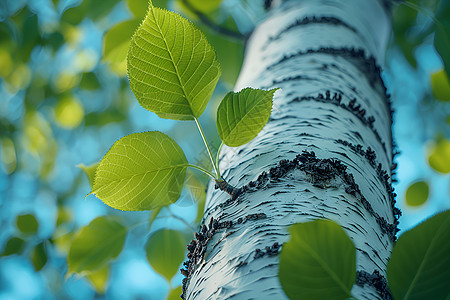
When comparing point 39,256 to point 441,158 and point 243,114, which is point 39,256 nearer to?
point 243,114

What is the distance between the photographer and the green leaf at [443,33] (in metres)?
0.64

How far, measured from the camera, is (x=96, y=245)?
2.24ft

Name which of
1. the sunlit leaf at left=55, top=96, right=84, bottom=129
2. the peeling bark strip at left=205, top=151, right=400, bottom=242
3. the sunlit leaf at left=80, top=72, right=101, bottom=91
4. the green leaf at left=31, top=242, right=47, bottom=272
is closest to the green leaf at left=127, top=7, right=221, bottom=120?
the peeling bark strip at left=205, top=151, right=400, bottom=242

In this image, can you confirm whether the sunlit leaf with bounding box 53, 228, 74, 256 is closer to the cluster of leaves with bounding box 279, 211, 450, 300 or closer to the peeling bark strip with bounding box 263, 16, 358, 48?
the peeling bark strip with bounding box 263, 16, 358, 48

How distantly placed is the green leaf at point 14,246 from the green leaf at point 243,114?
105cm

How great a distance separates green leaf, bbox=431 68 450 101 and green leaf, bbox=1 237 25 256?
56.5 inches

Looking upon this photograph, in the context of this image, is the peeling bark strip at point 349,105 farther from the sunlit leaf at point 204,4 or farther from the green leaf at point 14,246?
the green leaf at point 14,246

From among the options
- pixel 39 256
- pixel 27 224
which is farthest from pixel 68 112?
pixel 39 256

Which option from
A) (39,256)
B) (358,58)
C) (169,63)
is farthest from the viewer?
(39,256)

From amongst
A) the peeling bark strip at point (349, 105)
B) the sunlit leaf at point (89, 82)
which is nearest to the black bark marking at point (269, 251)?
the peeling bark strip at point (349, 105)

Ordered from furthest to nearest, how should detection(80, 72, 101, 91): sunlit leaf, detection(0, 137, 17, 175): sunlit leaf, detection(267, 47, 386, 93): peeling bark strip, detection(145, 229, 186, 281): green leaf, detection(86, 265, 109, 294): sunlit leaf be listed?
detection(0, 137, 17, 175): sunlit leaf → detection(80, 72, 101, 91): sunlit leaf → detection(86, 265, 109, 294): sunlit leaf → detection(145, 229, 186, 281): green leaf → detection(267, 47, 386, 93): peeling bark strip

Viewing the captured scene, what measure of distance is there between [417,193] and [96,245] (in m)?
0.82

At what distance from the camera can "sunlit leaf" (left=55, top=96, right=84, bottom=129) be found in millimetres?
1516

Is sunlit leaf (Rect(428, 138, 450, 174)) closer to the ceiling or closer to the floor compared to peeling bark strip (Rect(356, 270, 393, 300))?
closer to the ceiling
